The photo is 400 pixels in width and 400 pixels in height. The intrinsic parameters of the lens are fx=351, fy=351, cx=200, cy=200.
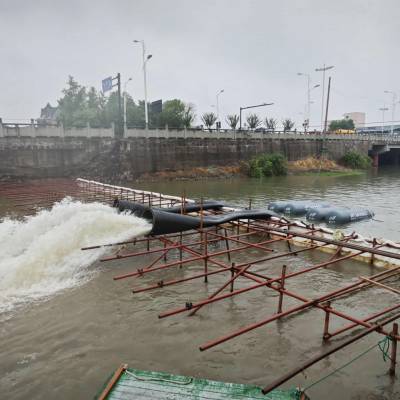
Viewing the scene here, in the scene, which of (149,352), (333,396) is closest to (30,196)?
(149,352)

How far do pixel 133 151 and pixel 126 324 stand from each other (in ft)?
108

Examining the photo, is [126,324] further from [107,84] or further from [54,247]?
[107,84]

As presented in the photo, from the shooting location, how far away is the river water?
19.1 feet

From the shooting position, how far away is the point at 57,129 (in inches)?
1389

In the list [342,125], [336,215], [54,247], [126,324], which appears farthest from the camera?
[342,125]

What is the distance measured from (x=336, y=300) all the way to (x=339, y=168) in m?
47.4

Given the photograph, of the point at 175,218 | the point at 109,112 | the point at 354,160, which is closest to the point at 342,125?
the point at 354,160

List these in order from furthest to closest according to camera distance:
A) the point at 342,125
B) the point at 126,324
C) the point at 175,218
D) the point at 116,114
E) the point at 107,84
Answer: the point at 342,125
the point at 116,114
the point at 107,84
the point at 175,218
the point at 126,324

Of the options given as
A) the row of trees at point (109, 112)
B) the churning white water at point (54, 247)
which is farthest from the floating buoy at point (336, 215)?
the row of trees at point (109, 112)

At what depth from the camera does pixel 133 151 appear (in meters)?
38.8

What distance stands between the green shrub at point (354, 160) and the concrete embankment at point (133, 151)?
22.4 ft

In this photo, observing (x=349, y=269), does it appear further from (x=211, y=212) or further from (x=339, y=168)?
(x=339, y=168)

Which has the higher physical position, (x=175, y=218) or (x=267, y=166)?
(x=175, y=218)

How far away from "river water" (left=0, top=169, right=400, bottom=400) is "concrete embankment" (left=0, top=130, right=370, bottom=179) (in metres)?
23.2
